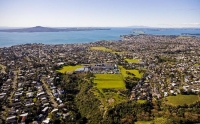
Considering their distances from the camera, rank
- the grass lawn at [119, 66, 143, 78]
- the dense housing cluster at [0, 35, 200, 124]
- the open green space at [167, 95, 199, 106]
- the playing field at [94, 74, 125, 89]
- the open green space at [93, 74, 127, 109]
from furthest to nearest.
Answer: the grass lawn at [119, 66, 143, 78] < the playing field at [94, 74, 125, 89] < the open green space at [93, 74, 127, 109] < the open green space at [167, 95, 199, 106] < the dense housing cluster at [0, 35, 200, 124]

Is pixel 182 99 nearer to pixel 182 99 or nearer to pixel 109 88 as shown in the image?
pixel 182 99

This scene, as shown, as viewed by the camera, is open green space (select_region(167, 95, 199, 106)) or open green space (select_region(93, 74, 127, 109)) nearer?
open green space (select_region(167, 95, 199, 106))

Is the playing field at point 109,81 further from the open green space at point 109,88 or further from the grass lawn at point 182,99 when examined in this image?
the grass lawn at point 182,99

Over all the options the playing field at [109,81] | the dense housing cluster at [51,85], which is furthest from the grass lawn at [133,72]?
the playing field at [109,81]

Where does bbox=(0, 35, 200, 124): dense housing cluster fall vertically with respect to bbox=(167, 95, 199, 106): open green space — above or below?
above

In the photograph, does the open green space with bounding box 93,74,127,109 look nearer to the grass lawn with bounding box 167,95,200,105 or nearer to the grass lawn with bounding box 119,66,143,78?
the grass lawn with bounding box 119,66,143,78

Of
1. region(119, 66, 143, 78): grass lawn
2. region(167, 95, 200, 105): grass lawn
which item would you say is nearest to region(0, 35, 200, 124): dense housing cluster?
region(119, 66, 143, 78): grass lawn

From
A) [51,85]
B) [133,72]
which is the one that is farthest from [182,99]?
[51,85]
